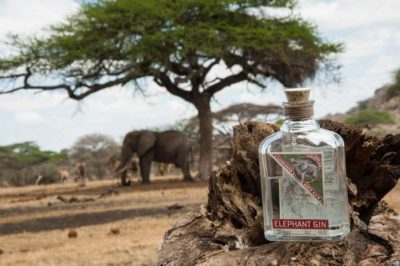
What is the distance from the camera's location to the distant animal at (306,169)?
2867mm

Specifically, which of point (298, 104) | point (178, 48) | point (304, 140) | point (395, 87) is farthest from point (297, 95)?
point (395, 87)

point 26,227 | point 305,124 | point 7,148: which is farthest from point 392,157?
point 7,148

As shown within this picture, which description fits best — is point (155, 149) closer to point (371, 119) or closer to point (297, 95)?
point (371, 119)

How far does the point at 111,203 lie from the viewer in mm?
17969

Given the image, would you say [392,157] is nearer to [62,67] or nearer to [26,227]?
[26,227]

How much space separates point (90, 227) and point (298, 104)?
32.3 ft

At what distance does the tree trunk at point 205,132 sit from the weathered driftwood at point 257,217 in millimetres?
23777

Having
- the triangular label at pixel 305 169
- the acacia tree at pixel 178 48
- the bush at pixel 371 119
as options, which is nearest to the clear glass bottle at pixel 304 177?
the triangular label at pixel 305 169

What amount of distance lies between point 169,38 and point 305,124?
21.6m

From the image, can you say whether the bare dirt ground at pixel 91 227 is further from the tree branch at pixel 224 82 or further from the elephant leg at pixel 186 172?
the tree branch at pixel 224 82

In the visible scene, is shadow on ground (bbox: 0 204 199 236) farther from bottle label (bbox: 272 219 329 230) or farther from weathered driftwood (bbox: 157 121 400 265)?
bottle label (bbox: 272 219 329 230)

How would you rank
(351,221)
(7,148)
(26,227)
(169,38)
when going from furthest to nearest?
1. (7,148)
2. (169,38)
3. (26,227)
4. (351,221)

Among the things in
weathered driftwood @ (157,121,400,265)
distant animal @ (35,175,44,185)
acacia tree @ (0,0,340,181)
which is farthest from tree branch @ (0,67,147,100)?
weathered driftwood @ (157,121,400,265)

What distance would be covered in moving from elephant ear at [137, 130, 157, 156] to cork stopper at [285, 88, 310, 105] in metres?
25.1
